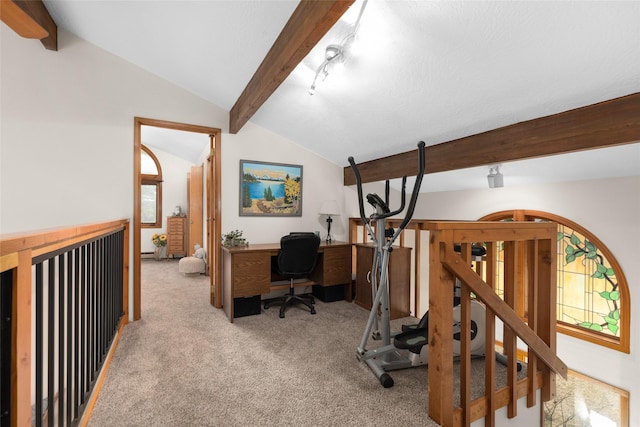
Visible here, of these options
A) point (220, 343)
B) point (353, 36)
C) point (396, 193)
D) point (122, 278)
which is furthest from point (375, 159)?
point (122, 278)

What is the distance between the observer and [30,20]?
2.27 meters

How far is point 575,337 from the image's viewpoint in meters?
3.32

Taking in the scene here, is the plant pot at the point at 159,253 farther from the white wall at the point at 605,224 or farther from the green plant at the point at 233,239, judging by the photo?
the white wall at the point at 605,224

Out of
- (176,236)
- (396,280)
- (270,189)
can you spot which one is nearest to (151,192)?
(176,236)

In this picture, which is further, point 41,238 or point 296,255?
point 296,255

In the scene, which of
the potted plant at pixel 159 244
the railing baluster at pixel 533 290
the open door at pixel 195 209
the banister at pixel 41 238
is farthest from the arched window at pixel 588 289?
the potted plant at pixel 159 244

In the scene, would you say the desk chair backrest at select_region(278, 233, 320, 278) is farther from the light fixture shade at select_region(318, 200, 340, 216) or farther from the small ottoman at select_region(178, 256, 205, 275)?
the small ottoman at select_region(178, 256, 205, 275)

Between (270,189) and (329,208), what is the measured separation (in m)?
0.82

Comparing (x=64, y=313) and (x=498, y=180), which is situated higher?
(x=498, y=180)

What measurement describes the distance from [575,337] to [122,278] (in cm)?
504

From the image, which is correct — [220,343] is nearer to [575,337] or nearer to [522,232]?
[522,232]

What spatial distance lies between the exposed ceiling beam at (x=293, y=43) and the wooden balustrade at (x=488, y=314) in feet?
3.94

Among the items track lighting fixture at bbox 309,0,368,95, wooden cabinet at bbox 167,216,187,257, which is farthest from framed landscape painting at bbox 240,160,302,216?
wooden cabinet at bbox 167,216,187,257

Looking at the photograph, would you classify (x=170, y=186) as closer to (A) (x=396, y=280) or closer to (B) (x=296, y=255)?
(B) (x=296, y=255)
